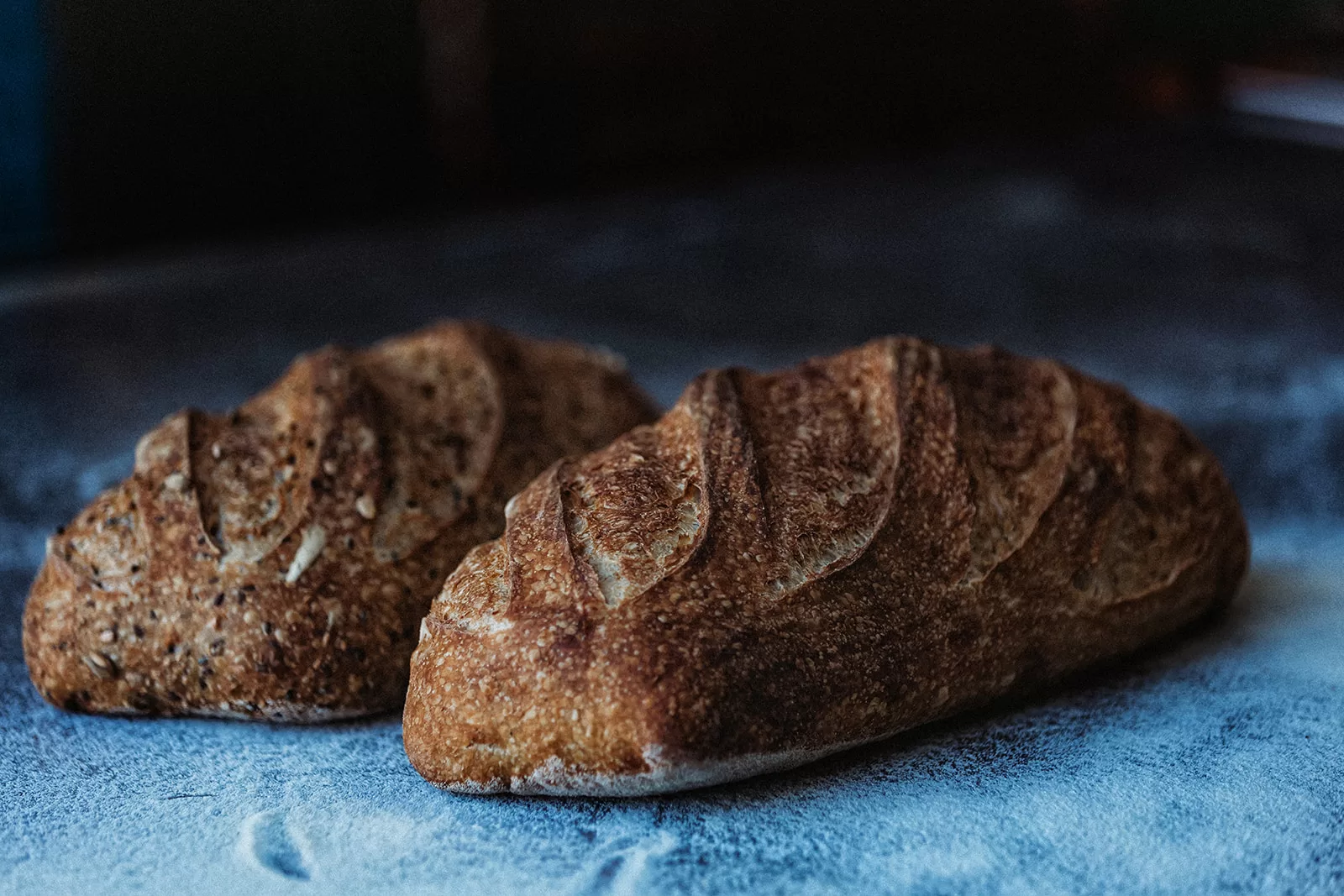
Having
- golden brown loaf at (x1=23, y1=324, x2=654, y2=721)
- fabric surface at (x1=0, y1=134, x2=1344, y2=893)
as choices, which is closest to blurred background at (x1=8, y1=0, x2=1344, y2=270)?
fabric surface at (x1=0, y1=134, x2=1344, y2=893)

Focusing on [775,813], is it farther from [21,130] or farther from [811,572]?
[21,130]

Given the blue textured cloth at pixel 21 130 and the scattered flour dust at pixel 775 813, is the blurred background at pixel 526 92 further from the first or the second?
the scattered flour dust at pixel 775 813

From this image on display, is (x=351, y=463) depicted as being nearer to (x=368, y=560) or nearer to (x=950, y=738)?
(x=368, y=560)

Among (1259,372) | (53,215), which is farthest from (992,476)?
(53,215)

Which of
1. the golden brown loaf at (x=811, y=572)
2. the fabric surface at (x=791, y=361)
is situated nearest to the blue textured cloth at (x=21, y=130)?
the fabric surface at (x=791, y=361)

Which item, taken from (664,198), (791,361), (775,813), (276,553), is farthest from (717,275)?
(775,813)
